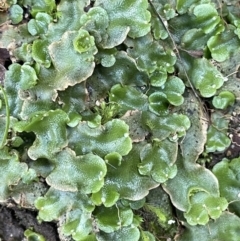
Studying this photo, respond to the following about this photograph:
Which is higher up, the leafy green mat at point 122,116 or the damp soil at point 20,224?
the leafy green mat at point 122,116

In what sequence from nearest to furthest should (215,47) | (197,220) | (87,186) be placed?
(87,186)
(197,220)
(215,47)

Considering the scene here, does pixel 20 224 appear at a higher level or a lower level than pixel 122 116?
lower

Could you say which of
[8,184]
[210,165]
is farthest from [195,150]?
[8,184]

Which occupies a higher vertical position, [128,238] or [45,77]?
[45,77]

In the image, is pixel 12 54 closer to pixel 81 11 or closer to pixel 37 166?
pixel 81 11

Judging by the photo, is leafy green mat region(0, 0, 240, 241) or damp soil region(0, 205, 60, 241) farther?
damp soil region(0, 205, 60, 241)

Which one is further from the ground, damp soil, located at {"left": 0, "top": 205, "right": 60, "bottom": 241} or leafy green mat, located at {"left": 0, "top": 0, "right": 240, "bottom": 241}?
leafy green mat, located at {"left": 0, "top": 0, "right": 240, "bottom": 241}

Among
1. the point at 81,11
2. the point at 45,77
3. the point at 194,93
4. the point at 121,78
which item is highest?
the point at 81,11

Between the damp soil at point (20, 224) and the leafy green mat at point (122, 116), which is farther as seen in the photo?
the damp soil at point (20, 224)
